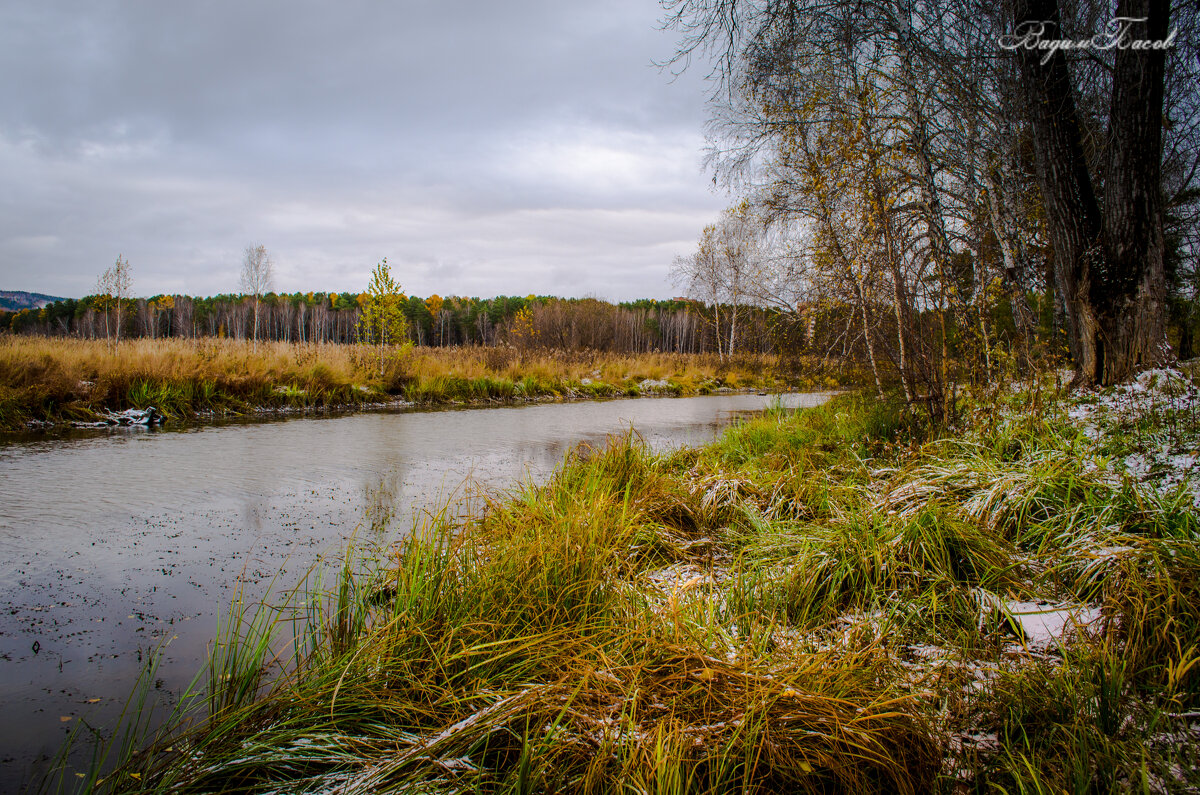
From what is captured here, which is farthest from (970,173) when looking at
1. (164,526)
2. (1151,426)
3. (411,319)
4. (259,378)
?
(411,319)

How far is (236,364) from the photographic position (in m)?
10.7

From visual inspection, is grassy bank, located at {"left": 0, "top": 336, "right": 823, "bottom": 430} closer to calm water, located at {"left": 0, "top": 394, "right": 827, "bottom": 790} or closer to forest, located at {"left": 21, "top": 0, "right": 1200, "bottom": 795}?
calm water, located at {"left": 0, "top": 394, "right": 827, "bottom": 790}

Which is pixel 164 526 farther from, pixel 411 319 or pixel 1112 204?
pixel 411 319

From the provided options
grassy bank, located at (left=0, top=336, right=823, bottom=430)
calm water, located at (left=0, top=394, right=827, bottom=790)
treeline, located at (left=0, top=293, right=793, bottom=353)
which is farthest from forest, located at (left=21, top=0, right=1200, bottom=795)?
treeline, located at (left=0, top=293, right=793, bottom=353)

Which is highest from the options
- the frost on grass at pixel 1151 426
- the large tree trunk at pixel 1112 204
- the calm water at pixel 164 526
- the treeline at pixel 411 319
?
the treeline at pixel 411 319

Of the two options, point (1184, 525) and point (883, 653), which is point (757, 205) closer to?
point (1184, 525)

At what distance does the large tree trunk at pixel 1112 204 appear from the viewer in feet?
13.3

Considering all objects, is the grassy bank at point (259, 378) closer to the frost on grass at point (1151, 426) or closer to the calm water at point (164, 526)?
the calm water at point (164, 526)

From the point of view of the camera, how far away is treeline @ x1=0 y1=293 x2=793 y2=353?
38875 millimetres

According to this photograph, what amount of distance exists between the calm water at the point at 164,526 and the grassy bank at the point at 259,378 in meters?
1.44

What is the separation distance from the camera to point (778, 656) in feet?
6.28

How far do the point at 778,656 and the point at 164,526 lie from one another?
3946 mm

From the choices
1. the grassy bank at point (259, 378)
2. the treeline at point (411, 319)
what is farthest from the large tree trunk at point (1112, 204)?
the treeline at point (411, 319)

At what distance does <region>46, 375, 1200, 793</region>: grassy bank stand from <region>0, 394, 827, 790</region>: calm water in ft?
1.47
